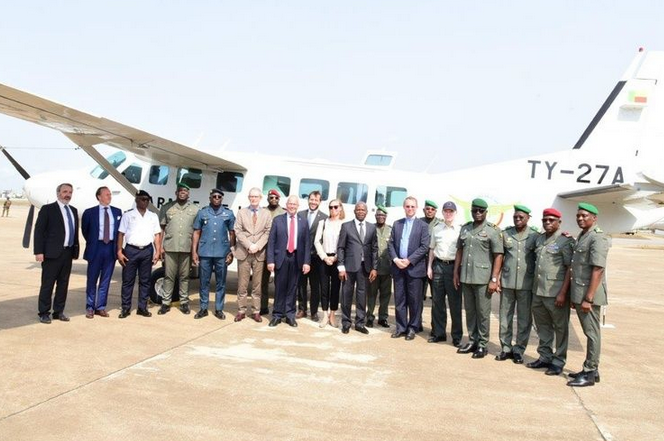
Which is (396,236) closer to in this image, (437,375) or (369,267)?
(369,267)

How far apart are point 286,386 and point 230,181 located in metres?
6.66

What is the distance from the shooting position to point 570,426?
4.53 meters

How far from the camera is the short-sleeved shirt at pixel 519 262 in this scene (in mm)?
6555

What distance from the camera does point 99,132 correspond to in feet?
29.1

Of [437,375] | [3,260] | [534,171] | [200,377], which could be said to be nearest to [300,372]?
[200,377]

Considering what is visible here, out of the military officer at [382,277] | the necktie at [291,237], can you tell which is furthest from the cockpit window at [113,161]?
the military officer at [382,277]

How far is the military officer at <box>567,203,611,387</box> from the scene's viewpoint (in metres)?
5.64

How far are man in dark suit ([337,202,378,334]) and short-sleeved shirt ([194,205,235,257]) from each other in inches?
77.0

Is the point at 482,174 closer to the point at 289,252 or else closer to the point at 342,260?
the point at 342,260

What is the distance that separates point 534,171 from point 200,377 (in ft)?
26.5

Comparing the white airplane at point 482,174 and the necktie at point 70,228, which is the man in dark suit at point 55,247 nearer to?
the necktie at point 70,228

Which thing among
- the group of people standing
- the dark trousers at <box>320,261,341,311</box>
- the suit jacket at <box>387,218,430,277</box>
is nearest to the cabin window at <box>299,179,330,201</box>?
the group of people standing

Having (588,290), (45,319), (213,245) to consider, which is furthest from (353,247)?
(45,319)

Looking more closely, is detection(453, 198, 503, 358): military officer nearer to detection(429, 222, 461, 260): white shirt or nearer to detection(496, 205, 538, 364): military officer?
detection(496, 205, 538, 364): military officer
